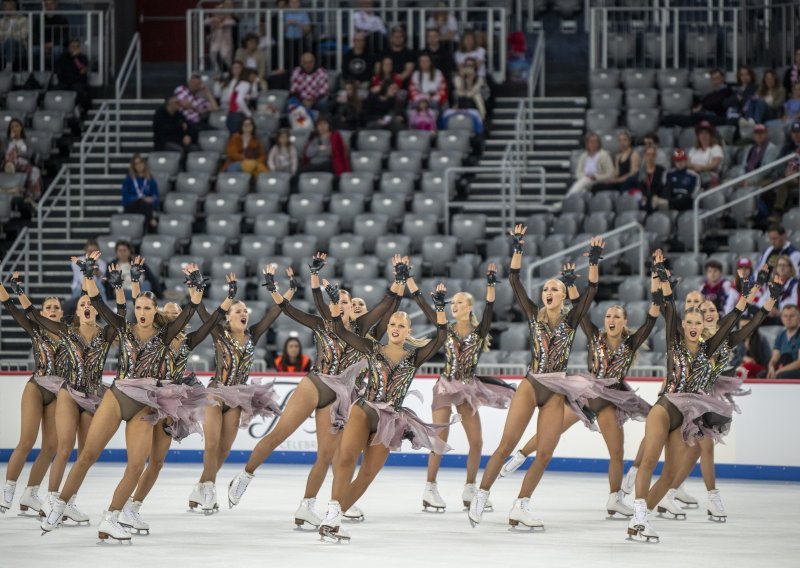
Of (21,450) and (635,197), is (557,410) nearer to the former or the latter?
(21,450)

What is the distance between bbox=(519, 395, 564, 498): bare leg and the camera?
35.5 ft

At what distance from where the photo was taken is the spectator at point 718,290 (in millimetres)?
15742

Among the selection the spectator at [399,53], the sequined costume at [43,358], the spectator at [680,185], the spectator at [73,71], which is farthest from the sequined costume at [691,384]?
the spectator at [73,71]

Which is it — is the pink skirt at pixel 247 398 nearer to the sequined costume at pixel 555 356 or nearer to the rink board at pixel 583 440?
the sequined costume at pixel 555 356

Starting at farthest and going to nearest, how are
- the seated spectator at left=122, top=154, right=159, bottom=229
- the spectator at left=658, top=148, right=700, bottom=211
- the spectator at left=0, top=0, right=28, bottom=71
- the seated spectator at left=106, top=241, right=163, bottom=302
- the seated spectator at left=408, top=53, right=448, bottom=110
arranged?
the spectator at left=0, top=0, right=28, bottom=71 < the seated spectator at left=408, top=53, right=448, bottom=110 < the seated spectator at left=122, top=154, right=159, bottom=229 < the spectator at left=658, top=148, right=700, bottom=211 < the seated spectator at left=106, top=241, right=163, bottom=302

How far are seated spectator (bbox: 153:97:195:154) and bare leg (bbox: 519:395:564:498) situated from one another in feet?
36.0

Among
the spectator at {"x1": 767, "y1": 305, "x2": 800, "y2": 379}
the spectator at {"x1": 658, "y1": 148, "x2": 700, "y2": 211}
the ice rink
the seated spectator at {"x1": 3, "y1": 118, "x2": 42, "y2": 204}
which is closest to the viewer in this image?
the ice rink

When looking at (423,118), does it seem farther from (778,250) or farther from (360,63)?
(778,250)

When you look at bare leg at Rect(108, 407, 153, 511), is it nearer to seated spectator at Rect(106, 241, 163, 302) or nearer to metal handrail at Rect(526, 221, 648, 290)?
seated spectator at Rect(106, 241, 163, 302)

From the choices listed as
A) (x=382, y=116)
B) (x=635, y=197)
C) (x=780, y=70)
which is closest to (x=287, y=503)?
(x=635, y=197)

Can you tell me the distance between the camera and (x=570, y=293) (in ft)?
37.6

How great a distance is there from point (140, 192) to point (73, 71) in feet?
10.1

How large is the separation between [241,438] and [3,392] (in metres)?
2.58

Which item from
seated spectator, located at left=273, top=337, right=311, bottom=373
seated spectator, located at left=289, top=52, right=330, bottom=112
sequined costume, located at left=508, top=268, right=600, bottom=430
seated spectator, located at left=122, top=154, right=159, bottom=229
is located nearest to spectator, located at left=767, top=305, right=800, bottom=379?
sequined costume, located at left=508, top=268, right=600, bottom=430
